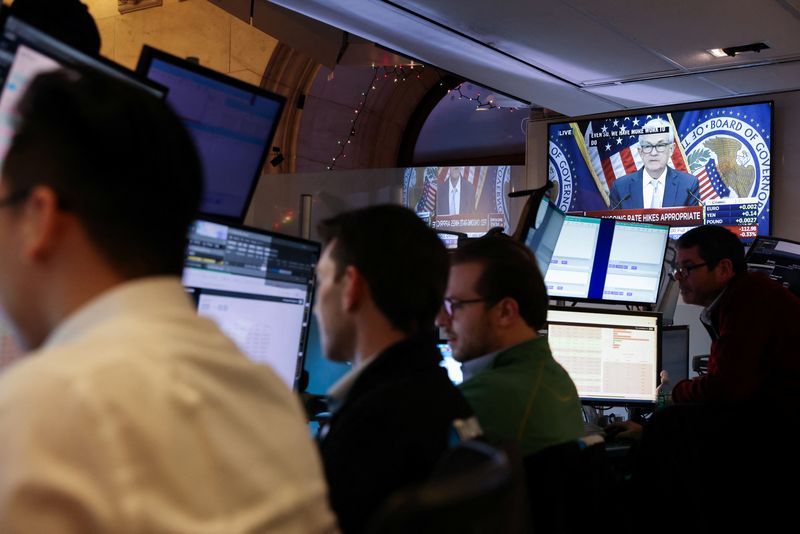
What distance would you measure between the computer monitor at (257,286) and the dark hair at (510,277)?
424 mm

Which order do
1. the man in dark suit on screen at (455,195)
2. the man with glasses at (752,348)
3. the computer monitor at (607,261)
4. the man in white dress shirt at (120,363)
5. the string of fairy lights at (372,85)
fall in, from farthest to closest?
1. the string of fairy lights at (372,85)
2. the man in dark suit on screen at (455,195)
3. the computer monitor at (607,261)
4. the man with glasses at (752,348)
5. the man in white dress shirt at (120,363)

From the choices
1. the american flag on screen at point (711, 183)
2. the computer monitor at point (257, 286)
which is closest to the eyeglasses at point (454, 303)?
the computer monitor at point (257, 286)

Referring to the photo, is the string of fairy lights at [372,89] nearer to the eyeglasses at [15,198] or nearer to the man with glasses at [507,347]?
the man with glasses at [507,347]

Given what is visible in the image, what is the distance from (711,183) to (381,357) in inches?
189

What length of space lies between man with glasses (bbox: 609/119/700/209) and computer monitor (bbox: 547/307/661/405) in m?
2.57

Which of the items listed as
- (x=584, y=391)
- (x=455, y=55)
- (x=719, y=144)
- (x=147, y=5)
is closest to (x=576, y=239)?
(x=584, y=391)

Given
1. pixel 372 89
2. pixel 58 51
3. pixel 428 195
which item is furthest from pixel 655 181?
pixel 58 51

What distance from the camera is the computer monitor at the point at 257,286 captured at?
74.2 inches

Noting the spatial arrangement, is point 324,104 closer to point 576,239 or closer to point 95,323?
point 576,239

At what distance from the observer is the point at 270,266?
204 cm

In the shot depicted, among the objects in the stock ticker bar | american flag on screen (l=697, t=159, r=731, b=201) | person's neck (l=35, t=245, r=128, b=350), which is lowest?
person's neck (l=35, t=245, r=128, b=350)

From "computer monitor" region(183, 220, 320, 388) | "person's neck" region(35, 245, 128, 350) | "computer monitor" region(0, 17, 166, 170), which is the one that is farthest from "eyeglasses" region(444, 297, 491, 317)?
"person's neck" region(35, 245, 128, 350)

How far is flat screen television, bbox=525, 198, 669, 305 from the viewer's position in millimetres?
3605

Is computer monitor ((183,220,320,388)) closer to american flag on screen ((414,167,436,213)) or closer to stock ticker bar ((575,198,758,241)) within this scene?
stock ticker bar ((575,198,758,241))
